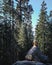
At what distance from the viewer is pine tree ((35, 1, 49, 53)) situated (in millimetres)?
41312

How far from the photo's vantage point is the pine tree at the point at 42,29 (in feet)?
136

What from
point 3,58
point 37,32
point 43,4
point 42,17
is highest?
point 43,4

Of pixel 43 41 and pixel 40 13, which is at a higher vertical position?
pixel 40 13

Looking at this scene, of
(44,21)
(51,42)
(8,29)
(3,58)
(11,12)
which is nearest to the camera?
(3,58)

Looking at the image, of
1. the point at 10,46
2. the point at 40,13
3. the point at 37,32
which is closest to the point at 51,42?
the point at 37,32

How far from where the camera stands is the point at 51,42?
1593 inches

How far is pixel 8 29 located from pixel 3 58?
167 inches

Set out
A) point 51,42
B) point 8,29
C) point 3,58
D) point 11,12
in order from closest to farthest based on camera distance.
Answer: point 3,58
point 8,29
point 11,12
point 51,42

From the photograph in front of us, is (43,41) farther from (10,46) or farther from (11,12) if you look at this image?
(10,46)

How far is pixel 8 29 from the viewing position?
28406mm

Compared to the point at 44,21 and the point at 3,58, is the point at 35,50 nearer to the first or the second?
the point at 3,58

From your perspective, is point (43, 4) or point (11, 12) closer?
point (11, 12)

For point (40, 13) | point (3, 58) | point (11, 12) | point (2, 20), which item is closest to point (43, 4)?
point (40, 13)

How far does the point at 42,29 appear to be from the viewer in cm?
4288
